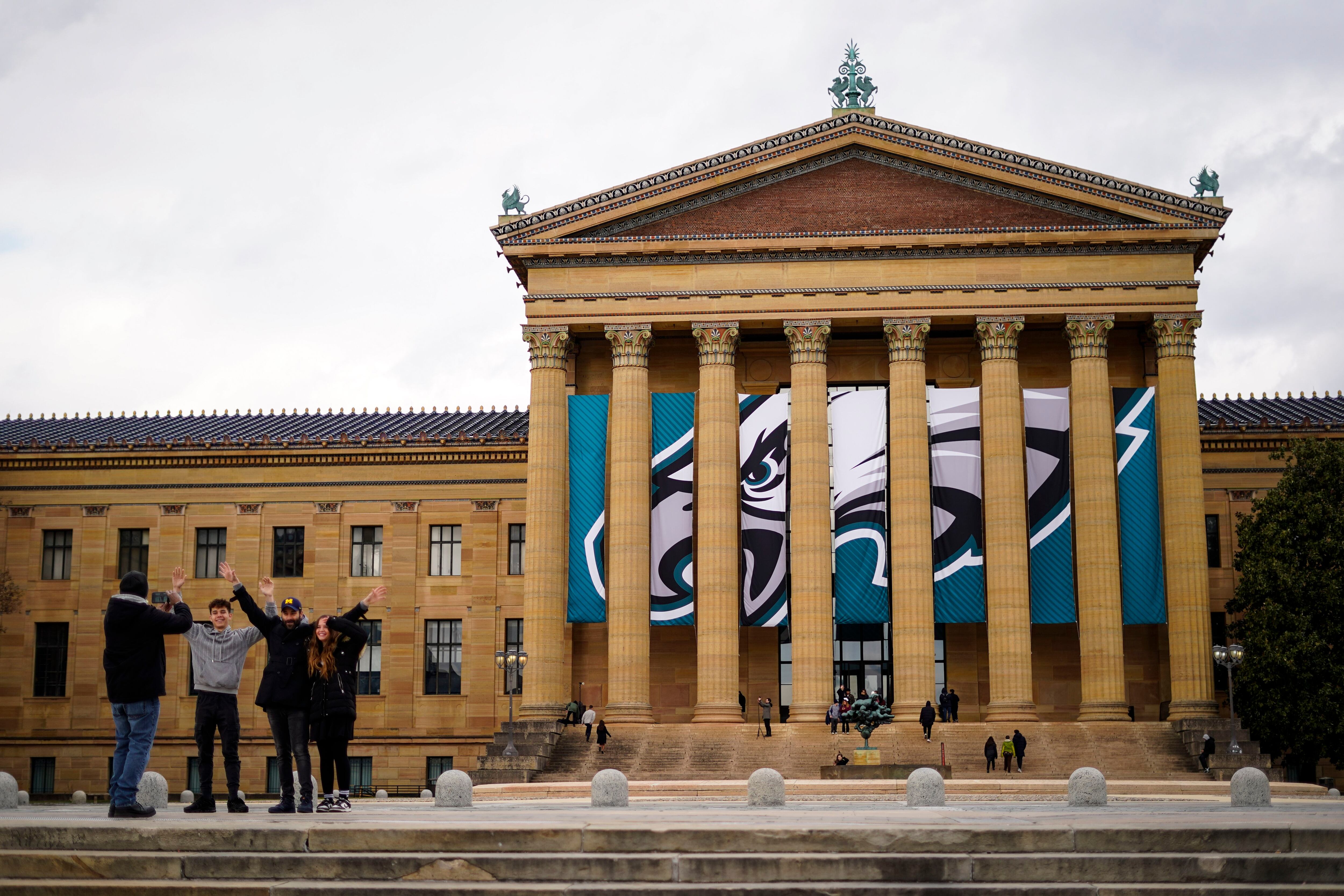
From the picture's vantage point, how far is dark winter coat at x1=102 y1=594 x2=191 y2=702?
17.4 metres

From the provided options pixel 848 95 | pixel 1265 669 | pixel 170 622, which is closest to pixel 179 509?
pixel 848 95

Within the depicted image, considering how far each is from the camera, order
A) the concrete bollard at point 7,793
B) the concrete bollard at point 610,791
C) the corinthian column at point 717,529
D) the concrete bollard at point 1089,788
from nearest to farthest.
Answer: the concrete bollard at point 7,793 < the concrete bollard at point 1089,788 < the concrete bollard at point 610,791 < the corinthian column at point 717,529

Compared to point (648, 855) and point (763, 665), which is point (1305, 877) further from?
point (763, 665)

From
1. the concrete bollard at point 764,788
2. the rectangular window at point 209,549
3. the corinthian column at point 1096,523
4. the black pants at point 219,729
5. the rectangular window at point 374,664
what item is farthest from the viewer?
the rectangular window at point 209,549

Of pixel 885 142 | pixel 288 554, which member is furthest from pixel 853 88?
pixel 288 554

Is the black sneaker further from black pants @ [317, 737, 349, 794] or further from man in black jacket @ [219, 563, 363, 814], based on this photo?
black pants @ [317, 737, 349, 794]

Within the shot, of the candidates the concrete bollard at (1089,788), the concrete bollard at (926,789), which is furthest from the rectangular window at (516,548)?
the concrete bollard at (1089,788)

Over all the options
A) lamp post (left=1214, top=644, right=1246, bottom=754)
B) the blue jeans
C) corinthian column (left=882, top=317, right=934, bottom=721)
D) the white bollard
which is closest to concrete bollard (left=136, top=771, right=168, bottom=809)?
the white bollard

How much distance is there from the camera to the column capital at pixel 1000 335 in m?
52.7

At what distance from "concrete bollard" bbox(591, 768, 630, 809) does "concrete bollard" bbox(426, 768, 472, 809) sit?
2.24 metres

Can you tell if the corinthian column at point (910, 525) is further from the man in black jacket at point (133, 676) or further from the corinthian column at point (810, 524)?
the man in black jacket at point (133, 676)

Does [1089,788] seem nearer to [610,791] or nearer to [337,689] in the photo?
[610,791]

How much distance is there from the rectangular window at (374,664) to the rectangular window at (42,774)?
12257 mm

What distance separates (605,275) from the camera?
178 ft
